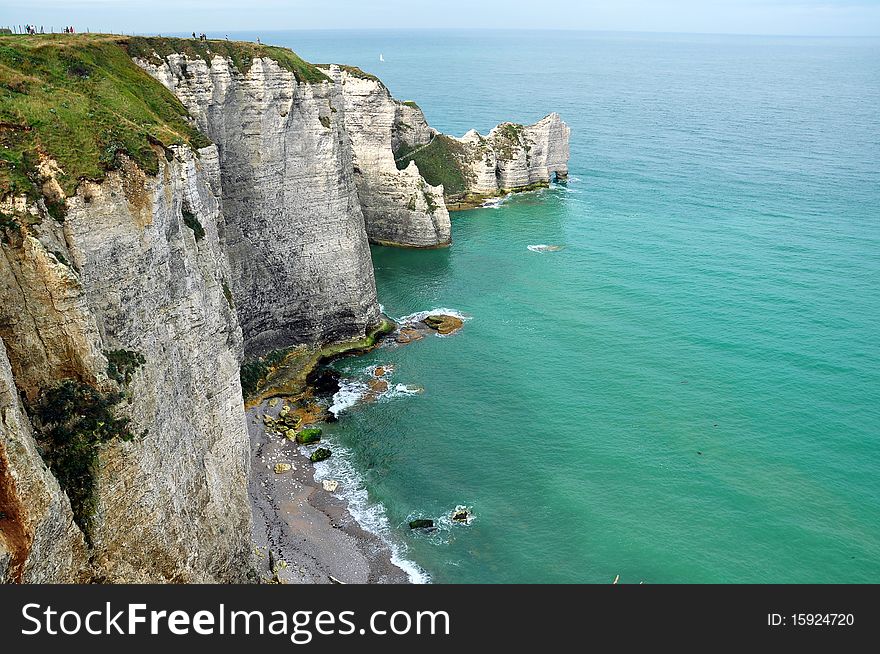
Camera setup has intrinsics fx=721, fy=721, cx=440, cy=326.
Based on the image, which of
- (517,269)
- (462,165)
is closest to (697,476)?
(517,269)

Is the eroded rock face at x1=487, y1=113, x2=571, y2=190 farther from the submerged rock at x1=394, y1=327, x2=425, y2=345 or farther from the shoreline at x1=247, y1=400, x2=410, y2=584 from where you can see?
the shoreline at x1=247, y1=400, x2=410, y2=584

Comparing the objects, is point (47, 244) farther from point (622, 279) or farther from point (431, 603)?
point (622, 279)

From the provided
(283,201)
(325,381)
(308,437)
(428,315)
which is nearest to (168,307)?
(308,437)

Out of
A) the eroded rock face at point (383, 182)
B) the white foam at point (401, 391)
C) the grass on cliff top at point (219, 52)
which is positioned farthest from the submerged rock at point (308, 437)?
the eroded rock face at point (383, 182)

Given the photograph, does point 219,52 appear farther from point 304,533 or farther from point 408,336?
point 304,533

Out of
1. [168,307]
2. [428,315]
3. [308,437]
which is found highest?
[168,307]
